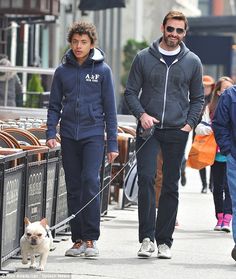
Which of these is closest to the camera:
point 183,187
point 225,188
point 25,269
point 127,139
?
point 25,269

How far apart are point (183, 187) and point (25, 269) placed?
1271 centimetres

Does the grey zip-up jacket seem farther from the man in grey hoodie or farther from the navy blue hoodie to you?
the navy blue hoodie

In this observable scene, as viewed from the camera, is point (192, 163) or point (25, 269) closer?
point (25, 269)

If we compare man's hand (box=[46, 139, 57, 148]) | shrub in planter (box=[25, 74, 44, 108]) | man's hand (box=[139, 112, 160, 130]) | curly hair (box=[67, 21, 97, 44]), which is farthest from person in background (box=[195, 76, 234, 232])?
shrub in planter (box=[25, 74, 44, 108])

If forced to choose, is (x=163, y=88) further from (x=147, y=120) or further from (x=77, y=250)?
(x=77, y=250)

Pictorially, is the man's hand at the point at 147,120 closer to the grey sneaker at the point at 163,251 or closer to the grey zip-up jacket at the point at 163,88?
the grey zip-up jacket at the point at 163,88

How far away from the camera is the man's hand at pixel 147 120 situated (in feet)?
38.1

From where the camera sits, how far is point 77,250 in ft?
38.6

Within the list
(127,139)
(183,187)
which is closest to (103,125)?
(127,139)

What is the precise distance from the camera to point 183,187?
76.8 ft

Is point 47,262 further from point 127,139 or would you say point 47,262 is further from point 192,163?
point 127,139

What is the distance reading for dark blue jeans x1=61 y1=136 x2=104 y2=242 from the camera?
11641 mm

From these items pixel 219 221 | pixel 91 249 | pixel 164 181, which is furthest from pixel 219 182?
pixel 91 249

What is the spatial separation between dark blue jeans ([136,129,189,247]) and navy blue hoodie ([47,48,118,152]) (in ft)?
1.08
